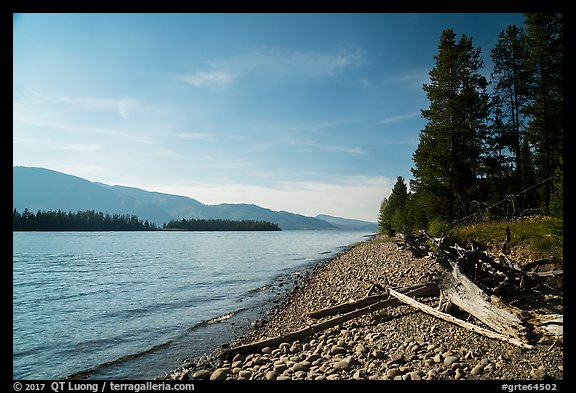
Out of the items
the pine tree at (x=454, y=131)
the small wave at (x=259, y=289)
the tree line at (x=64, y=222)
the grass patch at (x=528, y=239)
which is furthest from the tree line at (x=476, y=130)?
the tree line at (x=64, y=222)

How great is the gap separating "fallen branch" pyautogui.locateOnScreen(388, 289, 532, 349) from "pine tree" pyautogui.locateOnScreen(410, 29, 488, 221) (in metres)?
20.9

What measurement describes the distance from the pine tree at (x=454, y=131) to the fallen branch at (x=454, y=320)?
20.9 m

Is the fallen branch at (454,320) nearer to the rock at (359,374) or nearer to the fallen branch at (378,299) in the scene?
the fallen branch at (378,299)

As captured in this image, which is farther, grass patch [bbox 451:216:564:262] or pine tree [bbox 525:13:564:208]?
pine tree [bbox 525:13:564:208]

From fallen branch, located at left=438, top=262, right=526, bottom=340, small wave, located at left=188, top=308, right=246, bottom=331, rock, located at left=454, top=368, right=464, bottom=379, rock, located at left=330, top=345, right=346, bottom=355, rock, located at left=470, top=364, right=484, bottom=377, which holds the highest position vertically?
fallen branch, located at left=438, top=262, right=526, bottom=340

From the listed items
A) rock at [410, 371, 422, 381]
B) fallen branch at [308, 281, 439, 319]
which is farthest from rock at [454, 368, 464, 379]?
fallen branch at [308, 281, 439, 319]

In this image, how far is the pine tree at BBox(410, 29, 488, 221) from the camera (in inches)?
1144

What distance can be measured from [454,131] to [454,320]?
2440cm

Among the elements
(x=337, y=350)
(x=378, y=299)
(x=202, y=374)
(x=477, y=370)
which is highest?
(x=477, y=370)

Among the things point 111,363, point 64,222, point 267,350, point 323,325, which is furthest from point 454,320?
point 64,222

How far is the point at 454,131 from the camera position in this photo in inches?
1128

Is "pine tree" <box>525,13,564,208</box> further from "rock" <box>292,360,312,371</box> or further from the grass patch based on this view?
"rock" <box>292,360,312,371</box>

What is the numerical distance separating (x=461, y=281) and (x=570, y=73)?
624 centimetres

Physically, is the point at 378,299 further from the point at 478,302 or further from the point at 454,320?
the point at 478,302
